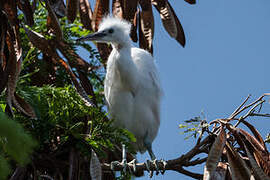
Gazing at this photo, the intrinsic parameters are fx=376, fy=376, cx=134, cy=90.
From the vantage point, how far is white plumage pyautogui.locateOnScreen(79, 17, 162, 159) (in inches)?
105

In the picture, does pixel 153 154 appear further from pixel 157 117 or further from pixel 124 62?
pixel 124 62

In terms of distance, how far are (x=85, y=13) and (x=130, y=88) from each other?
0.71 metres

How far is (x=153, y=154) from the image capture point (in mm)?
2701

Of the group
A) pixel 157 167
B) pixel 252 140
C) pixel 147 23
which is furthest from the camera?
pixel 147 23

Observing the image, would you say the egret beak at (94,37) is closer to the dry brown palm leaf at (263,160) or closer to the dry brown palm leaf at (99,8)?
the dry brown palm leaf at (99,8)

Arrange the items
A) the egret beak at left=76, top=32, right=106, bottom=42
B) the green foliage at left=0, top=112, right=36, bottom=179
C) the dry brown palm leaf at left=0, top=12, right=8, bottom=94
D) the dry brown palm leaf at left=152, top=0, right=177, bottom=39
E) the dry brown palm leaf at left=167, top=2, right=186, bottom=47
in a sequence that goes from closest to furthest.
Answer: the green foliage at left=0, top=112, right=36, bottom=179 → the dry brown palm leaf at left=0, top=12, right=8, bottom=94 → the dry brown palm leaf at left=152, top=0, right=177, bottom=39 → the dry brown palm leaf at left=167, top=2, right=186, bottom=47 → the egret beak at left=76, top=32, right=106, bottom=42

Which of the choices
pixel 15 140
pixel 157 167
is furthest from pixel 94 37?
pixel 15 140

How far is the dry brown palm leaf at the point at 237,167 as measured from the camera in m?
1.47

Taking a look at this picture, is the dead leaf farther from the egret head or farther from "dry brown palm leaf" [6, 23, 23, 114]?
the egret head

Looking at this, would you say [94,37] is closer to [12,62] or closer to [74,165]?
[74,165]

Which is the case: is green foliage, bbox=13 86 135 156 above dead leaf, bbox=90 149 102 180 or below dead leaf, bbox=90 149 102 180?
above

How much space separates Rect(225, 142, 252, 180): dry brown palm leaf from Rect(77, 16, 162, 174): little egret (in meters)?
1.13

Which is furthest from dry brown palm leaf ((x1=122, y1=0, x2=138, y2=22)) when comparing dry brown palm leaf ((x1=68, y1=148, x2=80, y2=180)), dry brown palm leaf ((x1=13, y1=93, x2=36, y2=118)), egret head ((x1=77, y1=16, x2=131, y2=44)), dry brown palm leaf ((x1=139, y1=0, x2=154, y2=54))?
dry brown palm leaf ((x1=13, y1=93, x2=36, y2=118))

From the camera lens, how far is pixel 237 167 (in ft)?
4.96
